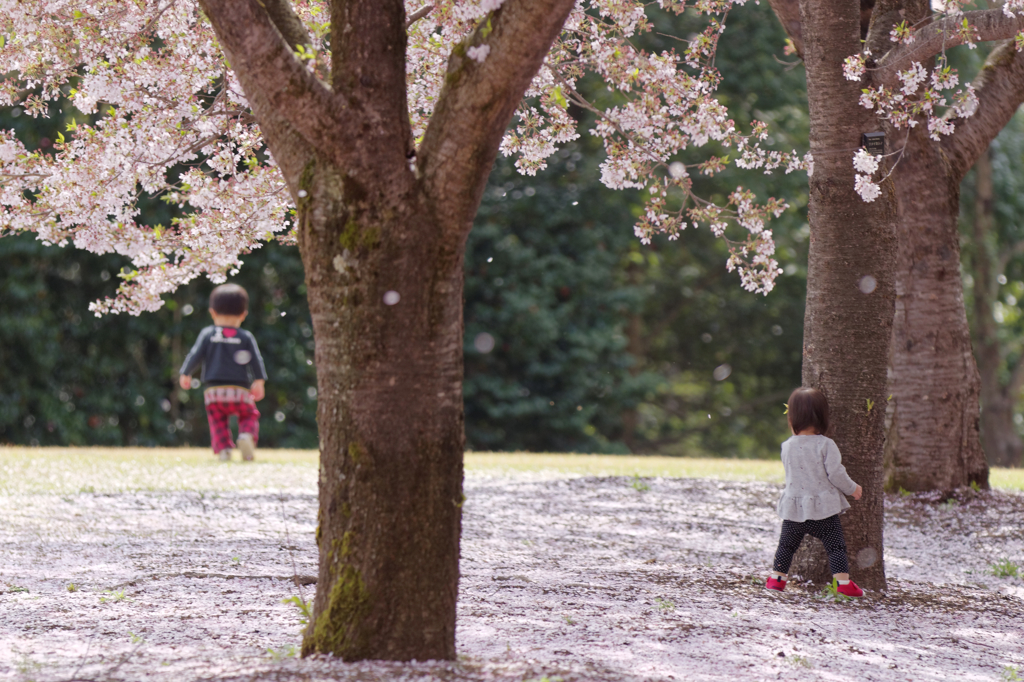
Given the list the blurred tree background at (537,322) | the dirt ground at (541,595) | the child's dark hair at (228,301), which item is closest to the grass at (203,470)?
the dirt ground at (541,595)

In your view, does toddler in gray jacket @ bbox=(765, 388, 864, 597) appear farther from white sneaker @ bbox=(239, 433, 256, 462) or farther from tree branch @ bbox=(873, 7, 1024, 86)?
white sneaker @ bbox=(239, 433, 256, 462)

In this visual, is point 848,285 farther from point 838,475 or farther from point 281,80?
point 281,80

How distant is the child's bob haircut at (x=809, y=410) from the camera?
5801 millimetres

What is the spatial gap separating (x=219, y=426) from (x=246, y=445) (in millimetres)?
402

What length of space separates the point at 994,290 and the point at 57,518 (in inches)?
779

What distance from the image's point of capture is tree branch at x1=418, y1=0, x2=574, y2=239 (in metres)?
3.74

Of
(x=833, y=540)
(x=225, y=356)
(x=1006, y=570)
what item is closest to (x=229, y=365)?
(x=225, y=356)

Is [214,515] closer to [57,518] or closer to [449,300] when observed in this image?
[57,518]

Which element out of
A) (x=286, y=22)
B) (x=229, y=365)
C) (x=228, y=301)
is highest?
(x=286, y=22)

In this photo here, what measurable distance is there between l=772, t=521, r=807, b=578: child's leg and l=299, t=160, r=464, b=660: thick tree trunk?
9.05ft

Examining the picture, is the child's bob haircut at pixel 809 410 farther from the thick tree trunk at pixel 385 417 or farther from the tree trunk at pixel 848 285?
the thick tree trunk at pixel 385 417

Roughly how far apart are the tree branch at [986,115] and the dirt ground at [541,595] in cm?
322

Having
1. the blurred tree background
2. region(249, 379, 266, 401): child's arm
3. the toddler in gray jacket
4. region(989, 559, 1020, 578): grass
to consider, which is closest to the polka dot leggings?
the toddler in gray jacket

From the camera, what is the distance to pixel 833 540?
584 centimetres
